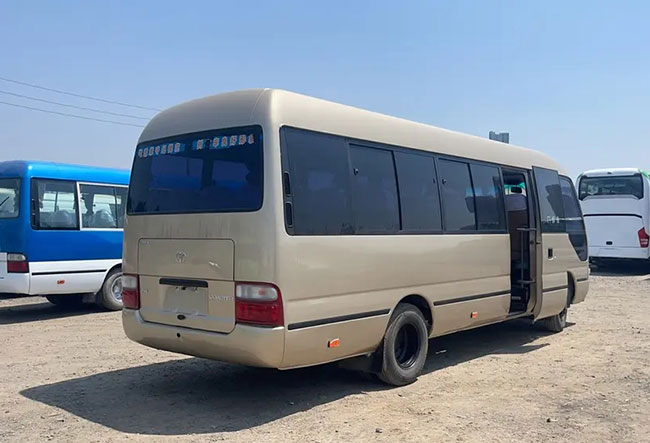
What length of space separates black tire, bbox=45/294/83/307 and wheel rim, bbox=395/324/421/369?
7875 millimetres

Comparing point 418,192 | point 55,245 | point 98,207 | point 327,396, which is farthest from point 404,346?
point 98,207

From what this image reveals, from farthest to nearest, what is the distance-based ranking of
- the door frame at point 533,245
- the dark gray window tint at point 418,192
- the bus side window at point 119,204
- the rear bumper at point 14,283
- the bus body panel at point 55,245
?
the bus side window at point 119,204
the bus body panel at point 55,245
the rear bumper at point 14,283
the door frame at point 533,245
the dark gray window tint at point 418,192

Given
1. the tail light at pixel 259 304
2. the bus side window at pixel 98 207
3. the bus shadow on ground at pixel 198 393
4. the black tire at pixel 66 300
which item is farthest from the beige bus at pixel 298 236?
the black tire at pixel 66 300

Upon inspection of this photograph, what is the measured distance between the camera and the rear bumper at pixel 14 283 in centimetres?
1052

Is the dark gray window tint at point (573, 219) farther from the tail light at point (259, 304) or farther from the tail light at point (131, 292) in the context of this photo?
the tail light at point (131, 292)

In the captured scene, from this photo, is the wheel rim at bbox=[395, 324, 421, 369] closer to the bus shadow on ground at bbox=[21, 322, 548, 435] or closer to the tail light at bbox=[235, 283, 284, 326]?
the bus shadow on ground at bbox=[21, 322, 548, 435]

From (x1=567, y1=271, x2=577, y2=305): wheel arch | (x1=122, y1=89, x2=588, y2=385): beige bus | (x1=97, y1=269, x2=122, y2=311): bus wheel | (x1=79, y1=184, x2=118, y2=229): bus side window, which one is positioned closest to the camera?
(x1=122, y1=89, x2=588, y2=385): beige bus

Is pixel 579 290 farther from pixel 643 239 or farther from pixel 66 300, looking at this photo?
pixel 643 239

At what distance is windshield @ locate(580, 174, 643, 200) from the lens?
63.7ft

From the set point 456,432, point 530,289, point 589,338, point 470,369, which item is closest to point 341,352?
point 456,432

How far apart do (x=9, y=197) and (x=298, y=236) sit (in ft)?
25.4

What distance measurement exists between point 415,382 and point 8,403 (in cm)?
412

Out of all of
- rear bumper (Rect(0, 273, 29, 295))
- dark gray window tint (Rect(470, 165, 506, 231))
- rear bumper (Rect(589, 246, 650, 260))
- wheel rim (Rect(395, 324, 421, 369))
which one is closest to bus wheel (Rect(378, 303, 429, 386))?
wheel rim (Rect(395, 324, 421, 369))

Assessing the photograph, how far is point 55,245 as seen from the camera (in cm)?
1105
